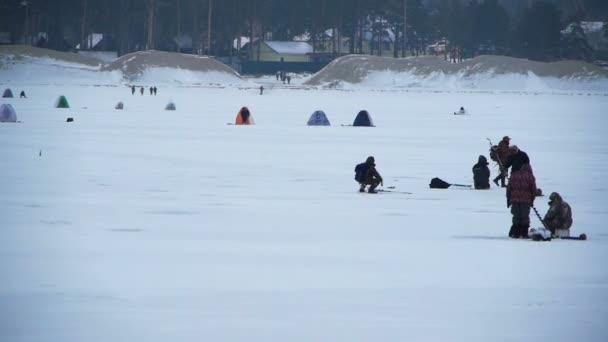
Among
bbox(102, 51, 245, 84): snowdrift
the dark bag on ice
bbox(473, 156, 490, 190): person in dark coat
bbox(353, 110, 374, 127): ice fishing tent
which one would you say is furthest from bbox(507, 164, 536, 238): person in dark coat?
bbox(102, 51, 245, 84): snowdrift

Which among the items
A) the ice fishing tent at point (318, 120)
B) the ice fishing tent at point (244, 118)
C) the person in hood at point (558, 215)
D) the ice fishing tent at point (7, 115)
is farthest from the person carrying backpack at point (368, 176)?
the ice fishing tent at point (7, 115)

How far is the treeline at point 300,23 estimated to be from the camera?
470 ft

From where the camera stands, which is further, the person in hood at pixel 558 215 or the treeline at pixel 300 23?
the treeline at pixel 300 23

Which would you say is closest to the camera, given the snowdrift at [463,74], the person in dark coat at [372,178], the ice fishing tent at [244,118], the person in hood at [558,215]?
the person in hood at [558,215]

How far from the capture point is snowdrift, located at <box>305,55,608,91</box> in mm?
120312

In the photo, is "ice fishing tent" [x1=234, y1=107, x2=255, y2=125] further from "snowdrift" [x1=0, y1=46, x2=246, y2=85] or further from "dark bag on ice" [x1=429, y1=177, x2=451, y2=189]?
"snowdrift" [x1=0, y1=46, x2=246, y2=85]

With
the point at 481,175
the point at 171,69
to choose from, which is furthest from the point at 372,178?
the point at 171,69

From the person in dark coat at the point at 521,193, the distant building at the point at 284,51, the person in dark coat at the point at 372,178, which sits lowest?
the person in dark coat at the point at 372,178

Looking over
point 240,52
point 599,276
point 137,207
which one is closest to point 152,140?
point 137,207

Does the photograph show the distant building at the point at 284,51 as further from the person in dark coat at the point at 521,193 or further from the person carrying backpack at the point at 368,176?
the person in dark coat at the point at 521,193

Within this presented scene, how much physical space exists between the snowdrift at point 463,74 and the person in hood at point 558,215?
102952 mm

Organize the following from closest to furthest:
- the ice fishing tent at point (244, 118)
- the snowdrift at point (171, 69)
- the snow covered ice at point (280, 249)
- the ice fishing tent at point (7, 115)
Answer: the snow covered ice at point (280, 249) < the ice fishing tent at point (7, 115) < the ice fishing tent at point (244, 118) < the snowdrift at point (171, 69)

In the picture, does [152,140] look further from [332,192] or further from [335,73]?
[335,73]

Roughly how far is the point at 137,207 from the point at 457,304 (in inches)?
364
